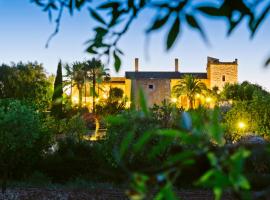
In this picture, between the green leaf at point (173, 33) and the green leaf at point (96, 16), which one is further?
the green leaf at point (96, 16)

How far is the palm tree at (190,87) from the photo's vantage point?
63.9 m

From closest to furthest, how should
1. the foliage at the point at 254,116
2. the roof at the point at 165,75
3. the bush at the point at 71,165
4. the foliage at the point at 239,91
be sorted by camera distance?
1. the bush at the point at 71,165
2. the foliage at the point at 254,116
3. the foliage at the point at 239,91
4. the roof at the point at 165,75

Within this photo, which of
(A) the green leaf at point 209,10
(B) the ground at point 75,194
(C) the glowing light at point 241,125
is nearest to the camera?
(A) the green leaf at point 209,10

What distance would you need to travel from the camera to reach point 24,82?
4994 centimetres

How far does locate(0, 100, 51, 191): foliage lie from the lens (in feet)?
52.5

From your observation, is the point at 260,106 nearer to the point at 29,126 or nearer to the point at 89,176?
the point at 89,176

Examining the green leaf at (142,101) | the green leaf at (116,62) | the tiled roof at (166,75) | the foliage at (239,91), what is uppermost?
the tiled roof at (166,75)

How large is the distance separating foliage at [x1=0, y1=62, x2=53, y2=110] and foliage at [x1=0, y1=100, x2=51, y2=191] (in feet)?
98.8

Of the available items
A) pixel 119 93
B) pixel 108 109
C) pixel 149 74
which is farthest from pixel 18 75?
pixel 149 74

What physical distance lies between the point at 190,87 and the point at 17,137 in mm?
49181

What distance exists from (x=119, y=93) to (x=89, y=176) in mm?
46684

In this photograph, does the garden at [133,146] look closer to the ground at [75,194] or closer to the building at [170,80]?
the ground at [75,194]

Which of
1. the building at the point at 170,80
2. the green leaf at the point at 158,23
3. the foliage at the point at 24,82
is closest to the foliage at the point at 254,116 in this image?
the foliage at the point at 24,82

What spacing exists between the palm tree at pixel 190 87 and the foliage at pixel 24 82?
18.4m
